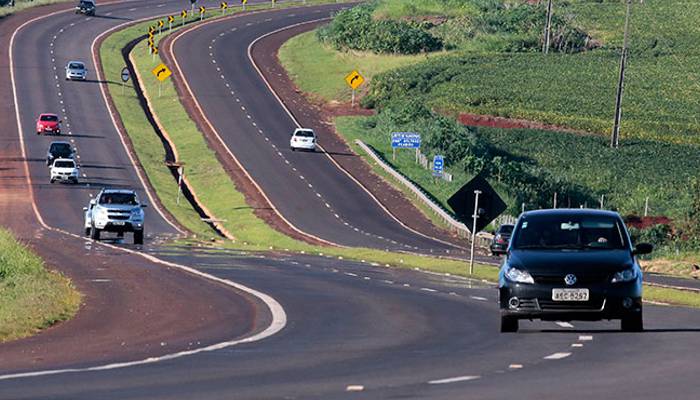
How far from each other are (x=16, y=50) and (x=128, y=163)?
45059 mm

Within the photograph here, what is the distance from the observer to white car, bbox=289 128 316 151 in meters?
99.1

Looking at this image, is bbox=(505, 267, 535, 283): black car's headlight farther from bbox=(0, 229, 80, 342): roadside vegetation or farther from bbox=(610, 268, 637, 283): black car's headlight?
bbox=(0, 229, 80, 342): roadside vegetation

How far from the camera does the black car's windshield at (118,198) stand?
56938 mm

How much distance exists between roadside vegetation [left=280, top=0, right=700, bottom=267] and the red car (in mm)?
18961

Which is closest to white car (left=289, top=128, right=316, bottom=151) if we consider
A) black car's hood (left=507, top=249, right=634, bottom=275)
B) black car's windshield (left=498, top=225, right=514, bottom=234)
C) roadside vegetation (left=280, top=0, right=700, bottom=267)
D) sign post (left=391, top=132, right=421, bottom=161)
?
roadside vegetation (left=280, top=0, right=700, bottom=267)

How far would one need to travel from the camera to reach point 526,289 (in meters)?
23.2

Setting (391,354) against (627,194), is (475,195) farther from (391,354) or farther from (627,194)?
(627,194)

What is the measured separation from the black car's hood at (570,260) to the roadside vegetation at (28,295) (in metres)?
7.29

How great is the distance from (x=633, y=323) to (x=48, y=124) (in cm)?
8043

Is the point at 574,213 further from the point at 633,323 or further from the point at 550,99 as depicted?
the point at 550,99

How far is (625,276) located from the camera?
23141mm

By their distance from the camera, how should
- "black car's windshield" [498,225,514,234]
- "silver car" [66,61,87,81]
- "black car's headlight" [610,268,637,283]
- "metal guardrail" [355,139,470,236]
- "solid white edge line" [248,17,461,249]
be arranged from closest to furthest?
1. "black car's headlight" [610,268,637,283]
2. "black car's windshield" [498,225,514,234]
3. "solid white edge line" [248,17,461,249]
4. "metal guardrail" [355,139,470,236]
5. "silver car" [66,61,87,81]

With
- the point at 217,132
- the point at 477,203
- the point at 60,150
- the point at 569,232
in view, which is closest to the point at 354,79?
the point at 217,132

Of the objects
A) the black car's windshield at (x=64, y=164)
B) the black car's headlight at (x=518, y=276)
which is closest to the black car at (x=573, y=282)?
the black car's headlight at (x=518, y=276)
